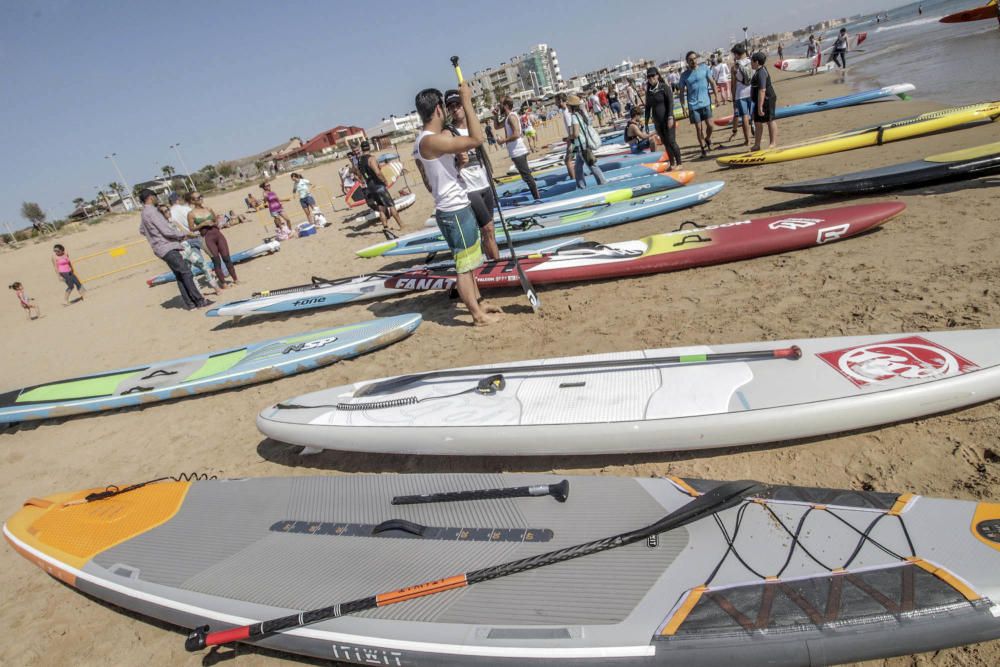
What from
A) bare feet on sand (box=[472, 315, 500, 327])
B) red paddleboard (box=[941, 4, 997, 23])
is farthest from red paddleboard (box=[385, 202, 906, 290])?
red paddleboard (box=[941, 4, 997, 23])

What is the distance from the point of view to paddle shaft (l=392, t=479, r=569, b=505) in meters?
2.42

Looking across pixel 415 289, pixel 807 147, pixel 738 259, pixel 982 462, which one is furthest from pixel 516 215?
pixel 982 462

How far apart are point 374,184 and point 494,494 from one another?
8.15m

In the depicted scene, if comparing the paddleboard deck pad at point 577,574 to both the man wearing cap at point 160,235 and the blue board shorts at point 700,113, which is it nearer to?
the man wearing cap at point 160,235

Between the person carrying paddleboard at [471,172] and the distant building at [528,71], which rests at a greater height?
the distant building at [528,71]

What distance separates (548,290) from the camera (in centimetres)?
562

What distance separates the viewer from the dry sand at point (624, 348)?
8.29ft

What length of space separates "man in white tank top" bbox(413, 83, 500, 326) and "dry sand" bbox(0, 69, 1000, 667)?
781 mm

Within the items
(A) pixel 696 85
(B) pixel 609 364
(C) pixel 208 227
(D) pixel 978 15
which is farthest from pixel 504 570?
(D) pixel 978 15

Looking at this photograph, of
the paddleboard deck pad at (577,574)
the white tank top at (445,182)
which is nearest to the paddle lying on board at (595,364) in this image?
the paddleboard deck pad at (577,574)

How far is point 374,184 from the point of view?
9.42 m

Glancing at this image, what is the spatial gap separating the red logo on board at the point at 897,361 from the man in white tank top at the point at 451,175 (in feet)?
9.27

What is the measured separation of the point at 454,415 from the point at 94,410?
4486 millimetres

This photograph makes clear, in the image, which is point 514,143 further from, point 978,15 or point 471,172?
point 978,15
